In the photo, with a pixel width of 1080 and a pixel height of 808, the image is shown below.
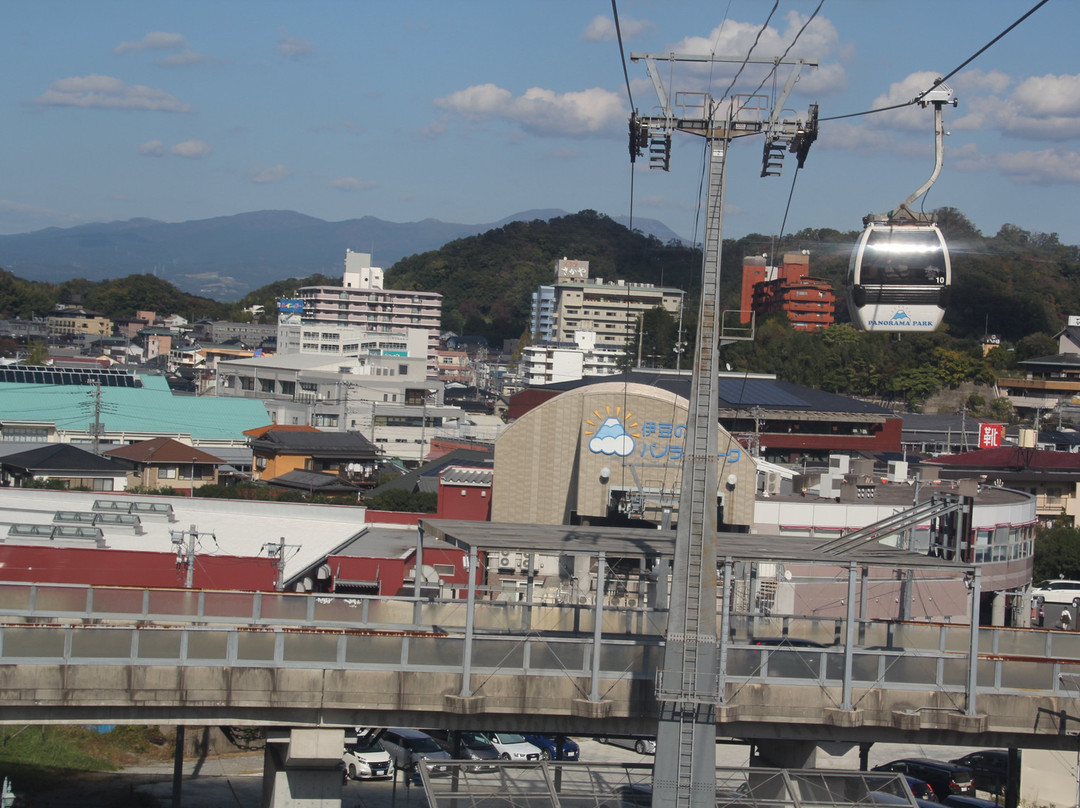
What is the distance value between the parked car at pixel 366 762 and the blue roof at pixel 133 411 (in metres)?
36.1

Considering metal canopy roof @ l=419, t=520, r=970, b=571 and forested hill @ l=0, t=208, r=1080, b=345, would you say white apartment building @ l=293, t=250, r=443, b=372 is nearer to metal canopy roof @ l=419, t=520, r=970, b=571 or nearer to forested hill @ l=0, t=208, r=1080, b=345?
forested hill @ l=0, t=208, r=1080, b=345

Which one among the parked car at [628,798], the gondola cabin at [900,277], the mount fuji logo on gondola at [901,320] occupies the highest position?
the gondola cabin at [900,277]

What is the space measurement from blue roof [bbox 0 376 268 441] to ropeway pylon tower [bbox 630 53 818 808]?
44.8m

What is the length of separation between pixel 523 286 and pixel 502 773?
429 feet

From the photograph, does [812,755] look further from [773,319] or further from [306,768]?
[773,319]

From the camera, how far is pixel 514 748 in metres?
18.3

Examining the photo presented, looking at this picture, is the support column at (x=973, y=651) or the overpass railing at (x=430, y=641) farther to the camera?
the support column at (x=973, y=651)

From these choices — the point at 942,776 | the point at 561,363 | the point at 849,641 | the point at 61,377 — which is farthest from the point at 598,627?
the point at 561,363

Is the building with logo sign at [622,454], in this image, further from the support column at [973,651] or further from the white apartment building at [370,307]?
the white apartment building at [370,307]

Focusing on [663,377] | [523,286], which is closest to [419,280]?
[523,286]

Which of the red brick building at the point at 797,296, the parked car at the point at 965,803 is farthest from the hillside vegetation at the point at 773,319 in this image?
the parked car at the point at 965,803

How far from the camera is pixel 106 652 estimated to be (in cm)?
996

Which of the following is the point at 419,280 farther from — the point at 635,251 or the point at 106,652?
the point at 106,652

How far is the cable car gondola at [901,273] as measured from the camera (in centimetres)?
1098
